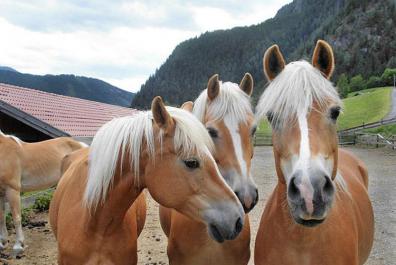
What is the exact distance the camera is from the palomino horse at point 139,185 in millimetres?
2604

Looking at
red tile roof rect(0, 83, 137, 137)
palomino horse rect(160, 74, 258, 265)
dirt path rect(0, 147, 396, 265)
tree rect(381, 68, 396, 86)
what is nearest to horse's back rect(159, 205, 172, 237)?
palomino horse rect(160, 74, 258, 265)

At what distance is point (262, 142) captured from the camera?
3772 centimetres

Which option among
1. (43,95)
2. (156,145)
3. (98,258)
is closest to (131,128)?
(156,145)

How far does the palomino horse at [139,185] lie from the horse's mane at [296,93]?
21.8 inches

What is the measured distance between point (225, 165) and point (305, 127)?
85 centimetres

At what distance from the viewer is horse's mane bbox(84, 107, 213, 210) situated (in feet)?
8.79

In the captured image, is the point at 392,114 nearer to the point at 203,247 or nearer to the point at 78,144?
the point at 78,144

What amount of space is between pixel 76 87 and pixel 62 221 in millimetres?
189403

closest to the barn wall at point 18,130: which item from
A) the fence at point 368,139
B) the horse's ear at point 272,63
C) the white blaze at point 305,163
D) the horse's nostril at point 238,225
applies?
the horse's ear at point 272,63

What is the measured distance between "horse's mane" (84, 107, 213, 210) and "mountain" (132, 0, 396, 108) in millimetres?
67573

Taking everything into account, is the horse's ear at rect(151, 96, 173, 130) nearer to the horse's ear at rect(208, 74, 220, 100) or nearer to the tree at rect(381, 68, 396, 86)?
the horse's ear at rect(208, 74, 220, 100)

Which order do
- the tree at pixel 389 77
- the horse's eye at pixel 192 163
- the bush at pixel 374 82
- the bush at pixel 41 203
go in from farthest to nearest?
the bush at pixel 374 82
the tree at pixel 389 77
the bush at pixel 41 203
the horse's eye at pixel 192 163

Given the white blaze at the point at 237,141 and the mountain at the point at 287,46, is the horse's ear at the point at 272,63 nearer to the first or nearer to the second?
the white blaze at the point at 237,141

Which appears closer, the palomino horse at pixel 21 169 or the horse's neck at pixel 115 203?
the horse's neck at pixel 115 203
